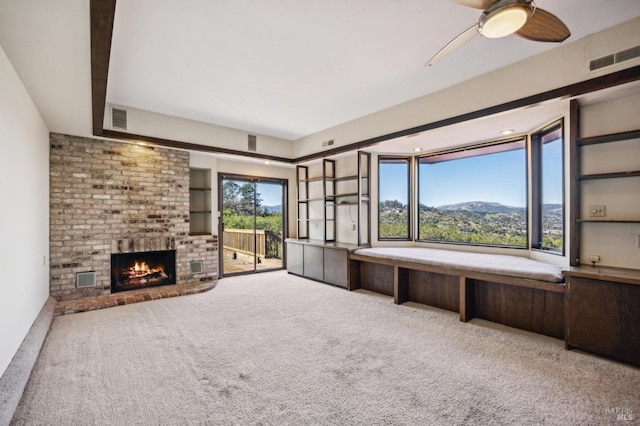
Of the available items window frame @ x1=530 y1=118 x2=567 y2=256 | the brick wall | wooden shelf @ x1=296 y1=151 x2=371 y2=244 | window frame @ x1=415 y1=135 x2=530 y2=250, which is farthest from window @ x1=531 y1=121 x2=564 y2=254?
the brick wall

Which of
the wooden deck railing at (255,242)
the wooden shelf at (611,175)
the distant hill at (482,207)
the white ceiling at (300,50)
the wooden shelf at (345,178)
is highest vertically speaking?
the white ceiling at (300,50)

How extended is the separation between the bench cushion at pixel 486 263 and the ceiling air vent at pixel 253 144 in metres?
3.00

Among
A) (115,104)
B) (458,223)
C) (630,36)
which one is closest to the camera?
(630,36)

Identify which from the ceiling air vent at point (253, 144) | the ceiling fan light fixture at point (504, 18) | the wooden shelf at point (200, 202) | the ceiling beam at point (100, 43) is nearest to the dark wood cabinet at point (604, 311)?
the ceiling fan light fixture at point (504, 18)

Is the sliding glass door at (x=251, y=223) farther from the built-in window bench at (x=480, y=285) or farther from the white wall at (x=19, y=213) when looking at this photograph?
the white wall at (x=19, y=213)

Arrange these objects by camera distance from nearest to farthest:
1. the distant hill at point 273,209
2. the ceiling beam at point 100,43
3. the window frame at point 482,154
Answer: the ceiling beam at point 100,43, the window frame at point 482,154, the distant hill at point 273,209

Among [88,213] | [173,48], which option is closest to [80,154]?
[88,213]

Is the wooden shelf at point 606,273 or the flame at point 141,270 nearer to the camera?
the wooden shelf at point 606,273

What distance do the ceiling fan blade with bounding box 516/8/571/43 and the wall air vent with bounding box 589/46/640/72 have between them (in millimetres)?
912

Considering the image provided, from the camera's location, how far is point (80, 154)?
14.4ft

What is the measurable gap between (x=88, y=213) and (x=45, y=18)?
3.32 meters

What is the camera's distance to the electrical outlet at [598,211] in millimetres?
2867

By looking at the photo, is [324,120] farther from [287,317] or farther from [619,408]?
[619,408]

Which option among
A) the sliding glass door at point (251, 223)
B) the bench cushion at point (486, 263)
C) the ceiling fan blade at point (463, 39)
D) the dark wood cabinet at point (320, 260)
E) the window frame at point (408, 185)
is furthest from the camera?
the sliding glass door at point (251, 223)
